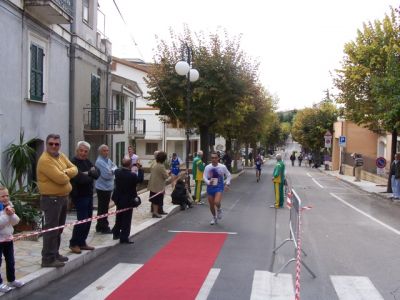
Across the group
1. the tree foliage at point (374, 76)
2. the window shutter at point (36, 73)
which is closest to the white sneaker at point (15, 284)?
the window shutter at point (36, 73)

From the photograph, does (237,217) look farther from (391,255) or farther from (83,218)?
(83,218)

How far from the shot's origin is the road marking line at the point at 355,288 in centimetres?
665

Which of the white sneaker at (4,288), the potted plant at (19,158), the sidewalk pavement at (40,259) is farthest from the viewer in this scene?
the potted plant at (19,158)

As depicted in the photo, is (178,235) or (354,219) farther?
(354,219)

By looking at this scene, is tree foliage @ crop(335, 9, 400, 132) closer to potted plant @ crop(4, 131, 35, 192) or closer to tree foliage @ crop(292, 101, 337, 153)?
potted plant @ crop(4, 131, 35, 192)

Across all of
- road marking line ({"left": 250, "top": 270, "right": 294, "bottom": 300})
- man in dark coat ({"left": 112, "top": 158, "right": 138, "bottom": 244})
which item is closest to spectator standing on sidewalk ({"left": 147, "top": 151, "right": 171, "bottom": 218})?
man in dark coat ({"left": 112, "top": 158, "right": 138, "bottom": 244})

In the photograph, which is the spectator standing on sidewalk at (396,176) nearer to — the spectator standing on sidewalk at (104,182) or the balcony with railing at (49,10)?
the balcony with railing at (49,10)

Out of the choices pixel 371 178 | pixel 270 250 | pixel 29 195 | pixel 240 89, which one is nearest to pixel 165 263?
pixel 270 250

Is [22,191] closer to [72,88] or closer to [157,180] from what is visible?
[157,180]

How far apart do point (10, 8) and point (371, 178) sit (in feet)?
89.8

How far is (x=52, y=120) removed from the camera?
50.3ft

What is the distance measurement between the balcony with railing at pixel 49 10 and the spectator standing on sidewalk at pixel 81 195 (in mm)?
6022

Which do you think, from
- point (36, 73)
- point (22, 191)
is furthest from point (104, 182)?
point (36, 73)

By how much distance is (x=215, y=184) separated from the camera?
41.1 feet
